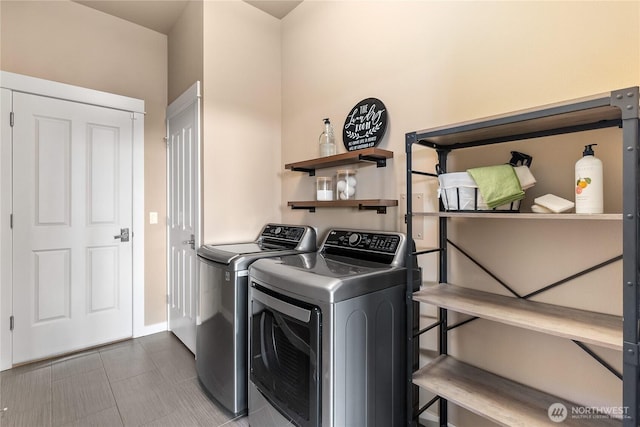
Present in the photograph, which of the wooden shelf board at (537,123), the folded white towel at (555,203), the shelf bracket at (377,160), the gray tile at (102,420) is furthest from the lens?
the shelf bracket at (377,160)

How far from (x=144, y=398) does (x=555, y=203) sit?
2483 mm

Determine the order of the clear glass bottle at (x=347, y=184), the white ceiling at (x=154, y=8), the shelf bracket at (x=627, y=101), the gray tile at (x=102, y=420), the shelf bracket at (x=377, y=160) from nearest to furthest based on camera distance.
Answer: the shelf bracket at (x=627, y=101)
the gray tile at (x=102, y=420)
the shelf bracket at (x=377, y=160)
the clear glass bottle at (x=347, y=184)
the white ceiling at (x=154, y=8)

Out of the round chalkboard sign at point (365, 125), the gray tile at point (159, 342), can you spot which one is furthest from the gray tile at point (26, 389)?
the round chalkboard sign at point (365, 125)

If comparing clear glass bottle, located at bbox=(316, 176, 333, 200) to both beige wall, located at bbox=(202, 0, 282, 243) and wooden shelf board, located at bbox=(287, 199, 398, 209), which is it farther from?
beige wall, located at bbox=(202, 0, 282, 243)

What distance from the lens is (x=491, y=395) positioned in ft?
4.11

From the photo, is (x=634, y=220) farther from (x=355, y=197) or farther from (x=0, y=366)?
(x=0, y=366)

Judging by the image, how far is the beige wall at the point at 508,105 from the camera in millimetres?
1151

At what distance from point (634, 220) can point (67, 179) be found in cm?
345

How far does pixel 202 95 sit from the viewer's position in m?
2.38

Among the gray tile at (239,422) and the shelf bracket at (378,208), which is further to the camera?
the shelf bracket at (378,208)

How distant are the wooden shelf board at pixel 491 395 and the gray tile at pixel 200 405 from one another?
1.21 m

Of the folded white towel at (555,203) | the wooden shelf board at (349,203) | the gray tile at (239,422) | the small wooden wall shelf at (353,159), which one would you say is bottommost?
the gray tile at (239,422)

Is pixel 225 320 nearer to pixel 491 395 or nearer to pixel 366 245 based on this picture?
pixel 366 245

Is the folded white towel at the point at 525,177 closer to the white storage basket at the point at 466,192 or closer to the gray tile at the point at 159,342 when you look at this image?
the white storage basket at the point at 466,192
